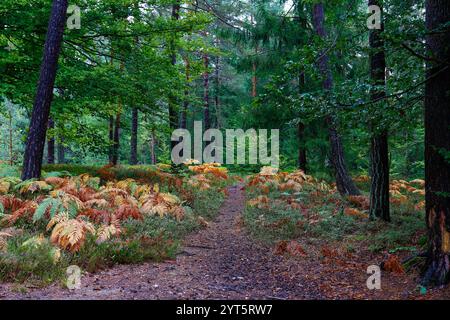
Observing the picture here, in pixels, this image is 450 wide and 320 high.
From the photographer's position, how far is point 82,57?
12781 mm

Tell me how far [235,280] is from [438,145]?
377cm

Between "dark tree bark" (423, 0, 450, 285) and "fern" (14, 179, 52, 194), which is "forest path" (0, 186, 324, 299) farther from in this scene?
"fern" (14, 179, 52, 194)

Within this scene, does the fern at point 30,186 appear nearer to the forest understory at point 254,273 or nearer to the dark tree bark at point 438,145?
the forest understory at point 254,273

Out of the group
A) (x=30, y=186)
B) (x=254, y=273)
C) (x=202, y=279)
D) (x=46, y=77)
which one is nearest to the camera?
(x=202, y=279)

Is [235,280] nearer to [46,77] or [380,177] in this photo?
[380,177]

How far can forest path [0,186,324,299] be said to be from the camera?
4918 mm

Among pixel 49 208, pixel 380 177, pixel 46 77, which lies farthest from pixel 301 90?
pixel 49 208

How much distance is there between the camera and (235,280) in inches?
231

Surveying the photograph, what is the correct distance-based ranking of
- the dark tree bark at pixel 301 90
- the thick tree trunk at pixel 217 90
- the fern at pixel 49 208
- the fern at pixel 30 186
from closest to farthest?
the fern at pixel 49 208 < the fern at pixel 30 186 < the dark tree bark at pixel 301 90 < the thick tree trunk at pixel 217 90

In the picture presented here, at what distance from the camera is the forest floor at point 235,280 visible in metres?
4.92

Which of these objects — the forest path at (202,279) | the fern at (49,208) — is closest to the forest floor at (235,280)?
the forest path at (202,279)
